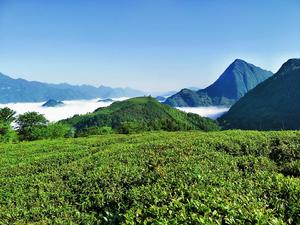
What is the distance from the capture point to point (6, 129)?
10256 cm

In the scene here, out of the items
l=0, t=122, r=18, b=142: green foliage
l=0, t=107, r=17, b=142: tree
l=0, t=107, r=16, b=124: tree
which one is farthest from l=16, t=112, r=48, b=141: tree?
l=0, t=122, r=18, b=142: green foliage

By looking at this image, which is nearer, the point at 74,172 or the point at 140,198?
the point at 140,198

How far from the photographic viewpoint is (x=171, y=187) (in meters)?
11.9

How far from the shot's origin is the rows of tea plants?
28.0 feet

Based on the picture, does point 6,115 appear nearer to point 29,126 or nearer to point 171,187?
point 29,126

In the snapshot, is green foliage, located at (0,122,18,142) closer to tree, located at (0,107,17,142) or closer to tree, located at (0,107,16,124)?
tree, located at (0,107,17,142)

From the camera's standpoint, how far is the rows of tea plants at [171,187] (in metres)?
8.55

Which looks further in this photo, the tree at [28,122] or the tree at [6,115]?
the tree at [28,122]

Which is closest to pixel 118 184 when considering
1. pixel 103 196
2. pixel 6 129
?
pixel 103 196

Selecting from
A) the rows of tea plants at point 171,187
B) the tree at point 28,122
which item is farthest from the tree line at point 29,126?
the rows of tea plants at point 171,187

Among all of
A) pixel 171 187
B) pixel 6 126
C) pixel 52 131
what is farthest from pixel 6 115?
pixel 171 187

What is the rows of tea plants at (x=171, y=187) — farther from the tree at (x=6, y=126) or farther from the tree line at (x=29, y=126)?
the tree line at (x=29, y=126)

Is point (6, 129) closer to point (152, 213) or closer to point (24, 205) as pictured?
point (24, 205)

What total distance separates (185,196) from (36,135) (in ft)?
353
